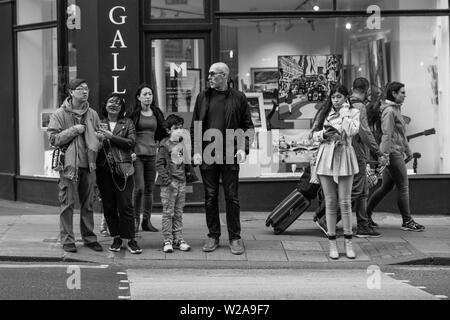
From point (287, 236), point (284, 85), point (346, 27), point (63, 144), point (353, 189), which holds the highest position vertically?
point (346, 27)

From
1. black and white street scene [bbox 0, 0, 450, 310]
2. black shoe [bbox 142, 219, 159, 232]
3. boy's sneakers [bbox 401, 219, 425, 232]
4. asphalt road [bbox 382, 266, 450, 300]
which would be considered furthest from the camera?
boy's sneakers [bbox 401, 219, 425, 232]

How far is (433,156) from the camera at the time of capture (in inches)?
500

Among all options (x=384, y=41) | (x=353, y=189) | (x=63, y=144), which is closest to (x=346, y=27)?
(x=384, y=41)

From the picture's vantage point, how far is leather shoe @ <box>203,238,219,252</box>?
933cm

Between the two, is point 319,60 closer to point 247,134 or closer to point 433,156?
point 433,156

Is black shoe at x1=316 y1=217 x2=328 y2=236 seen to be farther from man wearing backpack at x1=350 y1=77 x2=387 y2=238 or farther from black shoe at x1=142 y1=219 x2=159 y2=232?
black shoe at x1=142 y1=219 x2=159 y2=232

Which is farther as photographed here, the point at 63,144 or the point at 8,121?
the point at 8,121

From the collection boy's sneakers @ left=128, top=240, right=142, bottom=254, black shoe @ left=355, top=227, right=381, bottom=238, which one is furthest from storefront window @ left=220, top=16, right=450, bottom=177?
boy's sneakers @ left=128, top=240, right=142, bottom=254

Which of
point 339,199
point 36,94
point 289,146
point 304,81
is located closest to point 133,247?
point 339,199

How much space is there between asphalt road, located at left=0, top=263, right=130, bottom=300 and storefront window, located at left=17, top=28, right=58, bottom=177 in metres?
4.93

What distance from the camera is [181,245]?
9.36 meters

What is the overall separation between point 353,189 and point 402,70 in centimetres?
340

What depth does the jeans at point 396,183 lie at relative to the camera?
10766 millimetres

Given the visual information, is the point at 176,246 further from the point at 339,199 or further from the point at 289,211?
the point at 339,199
